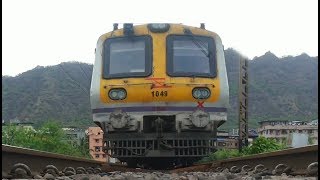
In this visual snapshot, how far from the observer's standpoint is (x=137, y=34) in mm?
7789

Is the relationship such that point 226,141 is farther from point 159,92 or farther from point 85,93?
point 85,93

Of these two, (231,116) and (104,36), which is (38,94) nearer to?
(231,116)

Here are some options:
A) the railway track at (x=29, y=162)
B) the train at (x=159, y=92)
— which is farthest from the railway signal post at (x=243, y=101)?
the railway track at (x=29, y=162)

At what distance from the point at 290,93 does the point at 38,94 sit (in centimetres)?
3131

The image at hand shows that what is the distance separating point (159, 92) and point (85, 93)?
5451 cm

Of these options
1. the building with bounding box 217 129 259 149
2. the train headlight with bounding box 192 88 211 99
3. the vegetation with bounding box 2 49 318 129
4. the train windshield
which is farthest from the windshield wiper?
the vegetation with bounding box 2 49 318 129

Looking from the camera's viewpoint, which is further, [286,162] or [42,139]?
[42,139]

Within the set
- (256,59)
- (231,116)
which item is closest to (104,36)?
(231,116)

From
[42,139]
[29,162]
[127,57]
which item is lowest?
[42,139]

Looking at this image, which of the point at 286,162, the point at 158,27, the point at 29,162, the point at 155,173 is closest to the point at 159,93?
the point at 158,27

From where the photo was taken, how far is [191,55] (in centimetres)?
771

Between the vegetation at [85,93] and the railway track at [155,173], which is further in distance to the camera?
the vegetation at [85,93]

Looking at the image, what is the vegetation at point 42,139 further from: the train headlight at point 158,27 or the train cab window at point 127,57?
the train headlight at point 158,27

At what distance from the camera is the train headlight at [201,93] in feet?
24.4
